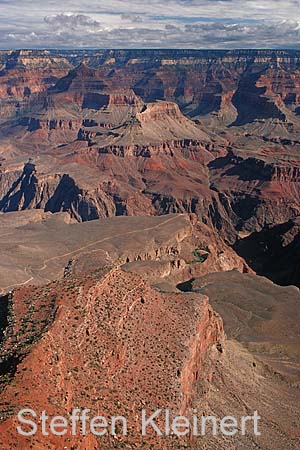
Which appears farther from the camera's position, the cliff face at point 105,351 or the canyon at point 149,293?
the canyon at point 149,293

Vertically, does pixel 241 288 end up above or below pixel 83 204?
above

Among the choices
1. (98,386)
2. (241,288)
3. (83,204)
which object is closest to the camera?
(98,386)

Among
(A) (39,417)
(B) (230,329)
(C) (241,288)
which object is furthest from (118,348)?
(C) (241,288)

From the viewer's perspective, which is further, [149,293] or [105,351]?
[149,293]

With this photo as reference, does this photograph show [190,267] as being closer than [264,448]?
No

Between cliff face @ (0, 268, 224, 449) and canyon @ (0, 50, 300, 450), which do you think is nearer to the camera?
cliff face @ (0, 268, 224, 449)

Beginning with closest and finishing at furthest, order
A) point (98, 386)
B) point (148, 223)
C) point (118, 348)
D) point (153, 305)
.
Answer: point (98, 386), point (118, 348), point (153, 305), point (148, 223)

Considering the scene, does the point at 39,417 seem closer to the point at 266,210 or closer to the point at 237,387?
the point at 237,387

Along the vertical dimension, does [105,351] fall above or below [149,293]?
above

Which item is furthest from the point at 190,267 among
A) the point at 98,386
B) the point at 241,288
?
the point at 98,386

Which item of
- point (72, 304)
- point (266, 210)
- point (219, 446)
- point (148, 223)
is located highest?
point (72, 304)
